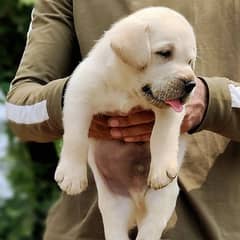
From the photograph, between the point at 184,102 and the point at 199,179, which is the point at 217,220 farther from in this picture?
the point at 184,102

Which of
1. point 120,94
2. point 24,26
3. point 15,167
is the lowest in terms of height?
point 15,167

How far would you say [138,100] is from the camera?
2.18 meters

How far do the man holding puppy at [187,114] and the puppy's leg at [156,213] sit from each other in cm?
11

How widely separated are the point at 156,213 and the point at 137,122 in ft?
0.68

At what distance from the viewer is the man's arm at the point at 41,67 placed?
2.49 meters

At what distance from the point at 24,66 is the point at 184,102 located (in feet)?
2.01

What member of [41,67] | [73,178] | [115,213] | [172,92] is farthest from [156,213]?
[41,67]

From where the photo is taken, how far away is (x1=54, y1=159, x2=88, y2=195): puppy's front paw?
2232mm

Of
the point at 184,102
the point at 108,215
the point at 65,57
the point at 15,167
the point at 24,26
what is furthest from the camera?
the point at 15,167

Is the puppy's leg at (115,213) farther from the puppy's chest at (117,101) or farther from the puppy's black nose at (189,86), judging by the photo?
the puppy's black nose at (189,86)

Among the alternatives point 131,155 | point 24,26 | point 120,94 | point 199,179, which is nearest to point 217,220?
point 199,179

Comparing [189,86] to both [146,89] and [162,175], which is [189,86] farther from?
[162,175]

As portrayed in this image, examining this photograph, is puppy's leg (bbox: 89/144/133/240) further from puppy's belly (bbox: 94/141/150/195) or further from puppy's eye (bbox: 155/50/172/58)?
puppy's eye (bbox: 155/50/172/58)

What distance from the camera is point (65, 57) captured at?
8.54 ft
